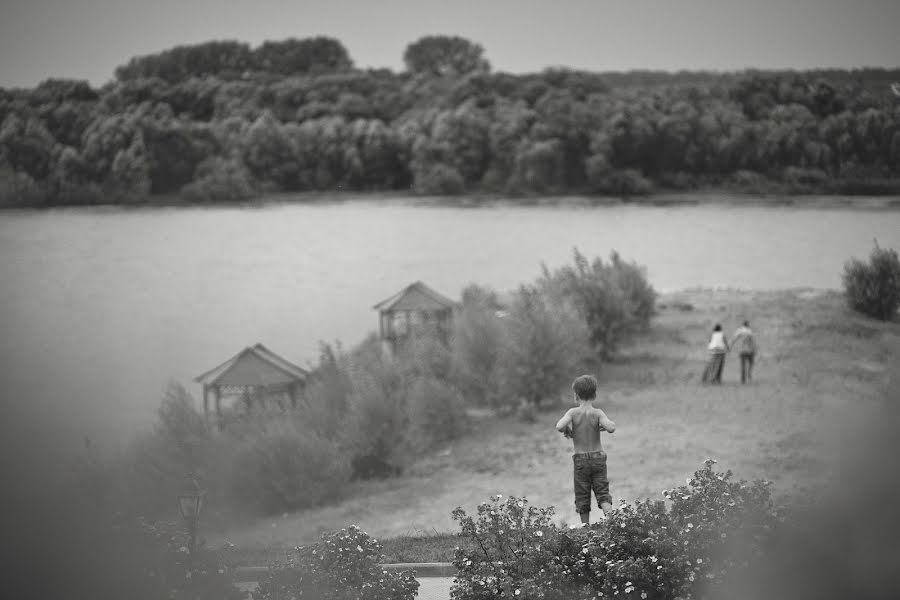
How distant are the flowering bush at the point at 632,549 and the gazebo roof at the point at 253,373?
17.6 metres

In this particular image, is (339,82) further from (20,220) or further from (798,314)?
(20,220)

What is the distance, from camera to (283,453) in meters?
21.0

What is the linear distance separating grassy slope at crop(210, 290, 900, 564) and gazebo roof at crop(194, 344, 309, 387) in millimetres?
4776

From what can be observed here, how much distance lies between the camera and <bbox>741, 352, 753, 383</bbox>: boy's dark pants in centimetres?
2616

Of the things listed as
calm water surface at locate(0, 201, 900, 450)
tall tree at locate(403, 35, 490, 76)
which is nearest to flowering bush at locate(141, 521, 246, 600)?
calm water surface at locate(0, 201, 900, 450)

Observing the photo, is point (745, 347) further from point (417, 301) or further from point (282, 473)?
point (417, 301)

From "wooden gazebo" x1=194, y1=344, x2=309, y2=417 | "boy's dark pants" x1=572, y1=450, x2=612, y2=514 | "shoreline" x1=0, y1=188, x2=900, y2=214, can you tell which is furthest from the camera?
"shoreline" x1=0, y1=188, x2=900, y2=214

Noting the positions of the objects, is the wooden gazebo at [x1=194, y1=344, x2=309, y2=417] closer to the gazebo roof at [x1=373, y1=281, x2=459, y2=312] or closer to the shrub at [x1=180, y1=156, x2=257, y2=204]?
the shrub at [x1=180, y1=156, x2=257, y2=204]

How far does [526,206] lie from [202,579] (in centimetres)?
4496

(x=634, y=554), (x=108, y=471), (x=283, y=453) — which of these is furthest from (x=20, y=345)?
(x=634, y=554)

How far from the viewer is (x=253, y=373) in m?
26.5

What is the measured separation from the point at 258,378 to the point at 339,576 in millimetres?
18073

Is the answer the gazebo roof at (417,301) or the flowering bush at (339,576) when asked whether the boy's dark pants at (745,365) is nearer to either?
the gazebo roof at (417,301)

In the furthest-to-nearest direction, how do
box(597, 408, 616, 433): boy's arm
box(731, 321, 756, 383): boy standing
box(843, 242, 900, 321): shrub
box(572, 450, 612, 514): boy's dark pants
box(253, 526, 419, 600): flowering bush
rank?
box(843, 242, 900, 321): shrub, box(731, 321, 756, 383): boy standing, box(572, 450, 612, 514): boy's dark pants, box(597, 408, 616, 433): boy's arm, box(253, 526, 419, 600): flowering bush
